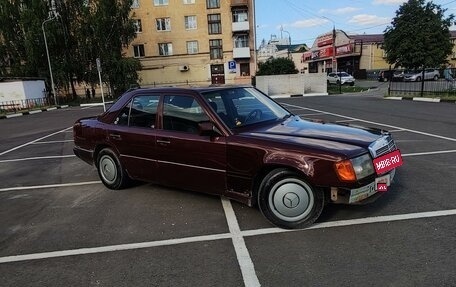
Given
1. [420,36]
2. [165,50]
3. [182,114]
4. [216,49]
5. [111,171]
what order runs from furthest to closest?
[165,50]
[216,49]
[420,36]
[111,171]
[182,114]

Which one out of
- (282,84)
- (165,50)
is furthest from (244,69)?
(282,84)

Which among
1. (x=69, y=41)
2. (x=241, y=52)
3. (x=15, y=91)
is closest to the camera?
(x=15, y=91)

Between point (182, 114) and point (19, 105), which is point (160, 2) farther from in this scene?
point (182, 114)

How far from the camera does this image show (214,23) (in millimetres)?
49844

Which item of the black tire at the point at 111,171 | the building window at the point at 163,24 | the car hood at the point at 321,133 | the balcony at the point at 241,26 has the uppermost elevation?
the building window at the point at 163,24

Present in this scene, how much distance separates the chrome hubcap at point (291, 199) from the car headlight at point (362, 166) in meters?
0.52

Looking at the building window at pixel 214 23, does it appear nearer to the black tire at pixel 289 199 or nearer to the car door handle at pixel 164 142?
the car door handle at pixel 164 142

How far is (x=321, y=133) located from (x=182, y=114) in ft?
5.80

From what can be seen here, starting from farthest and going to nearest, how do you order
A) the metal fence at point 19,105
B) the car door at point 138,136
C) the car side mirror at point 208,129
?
the metal fence at point 19,105 < the car door at point 138,136 < the car side mirror at point 208,129

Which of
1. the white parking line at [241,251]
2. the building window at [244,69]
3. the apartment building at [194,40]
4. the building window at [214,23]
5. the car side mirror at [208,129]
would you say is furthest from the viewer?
the building window at [244,69]

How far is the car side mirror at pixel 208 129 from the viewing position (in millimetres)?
4680

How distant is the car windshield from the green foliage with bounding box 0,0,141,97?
1418 inches

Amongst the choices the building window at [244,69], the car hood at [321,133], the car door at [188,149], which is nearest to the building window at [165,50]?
the building window at [244,69]

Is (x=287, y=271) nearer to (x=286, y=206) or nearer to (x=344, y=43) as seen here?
(x=286, y=206)
